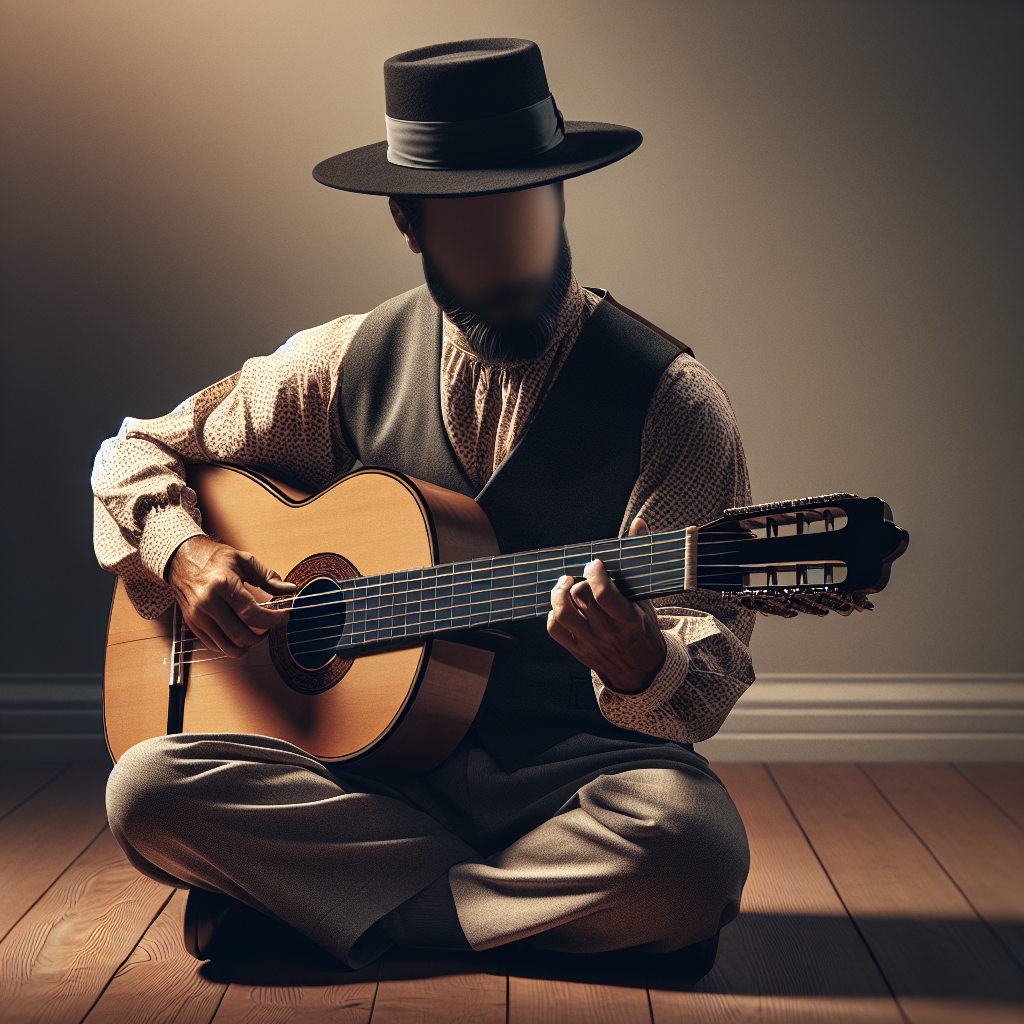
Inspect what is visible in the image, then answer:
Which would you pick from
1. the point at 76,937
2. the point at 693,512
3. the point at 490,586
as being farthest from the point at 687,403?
the point at 76,937

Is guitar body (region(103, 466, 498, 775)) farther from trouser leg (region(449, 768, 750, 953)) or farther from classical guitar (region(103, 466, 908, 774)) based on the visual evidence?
trouser leg (region(449, 768, 750, 953))

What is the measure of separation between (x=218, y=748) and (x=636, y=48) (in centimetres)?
162

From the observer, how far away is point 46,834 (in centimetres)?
196

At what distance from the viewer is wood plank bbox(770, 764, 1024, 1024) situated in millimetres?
1355

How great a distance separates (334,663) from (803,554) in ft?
2.18

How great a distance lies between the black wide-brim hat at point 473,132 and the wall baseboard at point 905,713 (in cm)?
137

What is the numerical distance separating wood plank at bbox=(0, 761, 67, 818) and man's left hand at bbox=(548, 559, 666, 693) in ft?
4.44

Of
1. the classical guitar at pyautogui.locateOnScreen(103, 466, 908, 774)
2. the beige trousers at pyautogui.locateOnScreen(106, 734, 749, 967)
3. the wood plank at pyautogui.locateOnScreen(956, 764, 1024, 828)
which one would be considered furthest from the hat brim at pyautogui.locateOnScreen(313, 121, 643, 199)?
the wood plank at pyautogui.locateOnScreen(956, 764, 1024, 828)

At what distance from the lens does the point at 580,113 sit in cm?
226

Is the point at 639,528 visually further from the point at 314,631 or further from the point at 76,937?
the point at 76,937

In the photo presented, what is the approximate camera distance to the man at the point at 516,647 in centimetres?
136

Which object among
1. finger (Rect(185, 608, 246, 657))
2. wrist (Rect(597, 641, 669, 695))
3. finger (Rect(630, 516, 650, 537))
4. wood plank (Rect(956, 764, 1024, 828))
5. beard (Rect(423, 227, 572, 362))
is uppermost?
beard (Rect(423, 227, 572, 362))

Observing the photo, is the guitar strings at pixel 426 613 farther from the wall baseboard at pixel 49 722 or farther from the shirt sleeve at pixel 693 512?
the wall baseboard at pixel 49 722

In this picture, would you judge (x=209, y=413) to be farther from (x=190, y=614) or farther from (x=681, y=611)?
(x=681, y=611)
